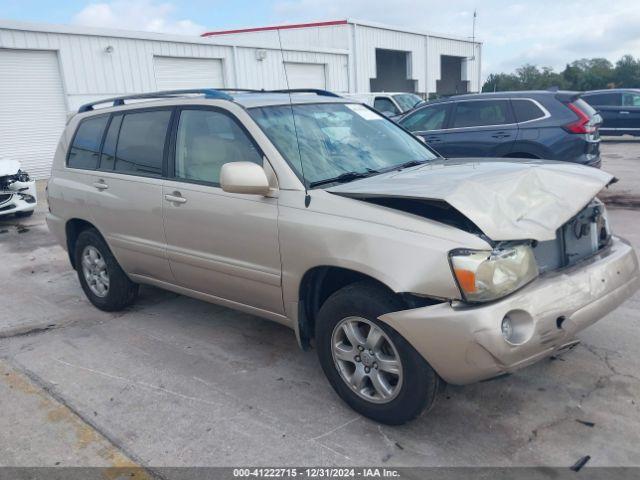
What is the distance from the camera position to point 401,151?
13.8 ft

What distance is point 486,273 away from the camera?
8.73ft

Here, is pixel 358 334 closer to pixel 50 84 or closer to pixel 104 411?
pixel 104 411

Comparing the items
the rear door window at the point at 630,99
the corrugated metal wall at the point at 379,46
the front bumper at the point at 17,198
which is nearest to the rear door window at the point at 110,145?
the front bumper at the point at 17,198

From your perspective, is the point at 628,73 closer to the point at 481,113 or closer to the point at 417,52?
the point at 417,52

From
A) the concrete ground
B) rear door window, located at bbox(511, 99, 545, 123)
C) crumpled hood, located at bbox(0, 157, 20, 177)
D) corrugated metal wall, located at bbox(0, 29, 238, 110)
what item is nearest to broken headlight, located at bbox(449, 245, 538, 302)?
the concrete ground

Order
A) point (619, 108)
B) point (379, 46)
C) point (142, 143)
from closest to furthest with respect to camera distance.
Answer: point (142, 143)
point (619, 108)
point (379, 46)

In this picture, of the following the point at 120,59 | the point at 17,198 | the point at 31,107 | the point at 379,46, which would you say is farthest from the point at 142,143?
the point at 379,46

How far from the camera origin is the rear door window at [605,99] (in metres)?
17.0

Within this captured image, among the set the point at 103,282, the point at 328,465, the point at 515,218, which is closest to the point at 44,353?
the point at 103,282

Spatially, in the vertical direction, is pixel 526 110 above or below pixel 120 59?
below

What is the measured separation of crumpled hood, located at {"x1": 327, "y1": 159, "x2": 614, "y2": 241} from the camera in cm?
280

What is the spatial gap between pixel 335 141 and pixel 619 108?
16258 millimetres

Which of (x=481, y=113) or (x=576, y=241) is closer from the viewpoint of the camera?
(x=576, y=241)

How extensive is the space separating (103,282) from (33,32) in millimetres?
11883
